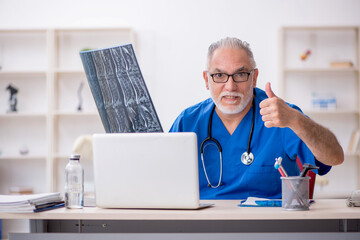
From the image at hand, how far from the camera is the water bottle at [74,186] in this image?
1559 millimetres

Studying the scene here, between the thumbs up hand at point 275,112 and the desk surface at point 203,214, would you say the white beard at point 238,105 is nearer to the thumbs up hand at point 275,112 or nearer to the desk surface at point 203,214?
the thumbs up hand at point 275,112

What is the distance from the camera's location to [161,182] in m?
1.42

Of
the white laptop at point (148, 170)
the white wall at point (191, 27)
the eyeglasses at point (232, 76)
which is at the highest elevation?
the white wall at point (191, 27)

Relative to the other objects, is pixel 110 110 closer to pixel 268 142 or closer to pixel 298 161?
pixel 268 142

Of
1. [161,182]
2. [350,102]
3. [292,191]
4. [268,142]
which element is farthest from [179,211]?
[350,102]

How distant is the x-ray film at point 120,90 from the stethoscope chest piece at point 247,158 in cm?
44

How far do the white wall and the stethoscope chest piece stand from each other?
2824mm

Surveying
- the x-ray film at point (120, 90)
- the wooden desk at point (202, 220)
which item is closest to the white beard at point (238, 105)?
the x-ray film at point (120, 90)

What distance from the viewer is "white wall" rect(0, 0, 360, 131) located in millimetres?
4852

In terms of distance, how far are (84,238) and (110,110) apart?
44 cm

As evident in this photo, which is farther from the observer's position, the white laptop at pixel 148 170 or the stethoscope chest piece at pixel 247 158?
the stethoscope chest piece at pixel 247 158

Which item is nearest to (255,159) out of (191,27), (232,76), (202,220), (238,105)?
(238,105)

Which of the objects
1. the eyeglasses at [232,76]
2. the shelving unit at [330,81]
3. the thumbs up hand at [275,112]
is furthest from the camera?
the shelving unit at [330,81]

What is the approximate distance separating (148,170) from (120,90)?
366 mm
